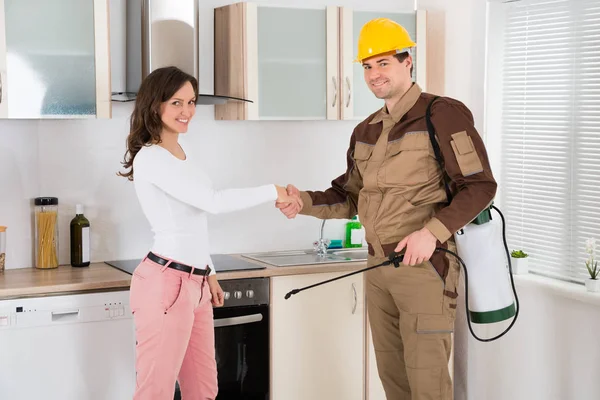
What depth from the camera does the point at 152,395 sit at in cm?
299

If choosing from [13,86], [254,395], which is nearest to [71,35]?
[13,86]

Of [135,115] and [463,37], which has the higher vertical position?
[463,37]

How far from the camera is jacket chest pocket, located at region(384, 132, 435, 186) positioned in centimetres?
300

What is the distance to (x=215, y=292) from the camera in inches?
Result: 128

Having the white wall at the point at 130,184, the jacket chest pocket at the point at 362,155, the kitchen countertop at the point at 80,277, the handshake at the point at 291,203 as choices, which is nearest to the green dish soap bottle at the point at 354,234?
the white wall at the point at 130,184

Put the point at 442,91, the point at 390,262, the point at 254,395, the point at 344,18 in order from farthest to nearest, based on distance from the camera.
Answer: the point at 442,91 → the point at 344,18 → the point at 254,395 → the point at 390,262

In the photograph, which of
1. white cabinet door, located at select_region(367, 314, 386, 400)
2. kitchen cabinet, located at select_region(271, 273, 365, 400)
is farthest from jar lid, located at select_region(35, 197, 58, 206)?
white cabinet door, located at select_region(367, 314, 386, 400)

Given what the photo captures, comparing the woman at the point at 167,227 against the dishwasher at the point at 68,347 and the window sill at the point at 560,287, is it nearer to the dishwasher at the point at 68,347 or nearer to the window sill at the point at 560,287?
the dishwasher at the point at 68,347

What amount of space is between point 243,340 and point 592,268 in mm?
1573

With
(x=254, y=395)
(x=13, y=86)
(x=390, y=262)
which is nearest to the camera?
(x=390, y=262)

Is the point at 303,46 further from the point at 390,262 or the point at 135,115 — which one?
the point at 390,262

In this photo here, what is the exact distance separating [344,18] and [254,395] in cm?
186

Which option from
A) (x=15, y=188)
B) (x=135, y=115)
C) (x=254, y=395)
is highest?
(x=135, y=115)

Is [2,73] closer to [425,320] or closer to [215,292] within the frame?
[215,292]
